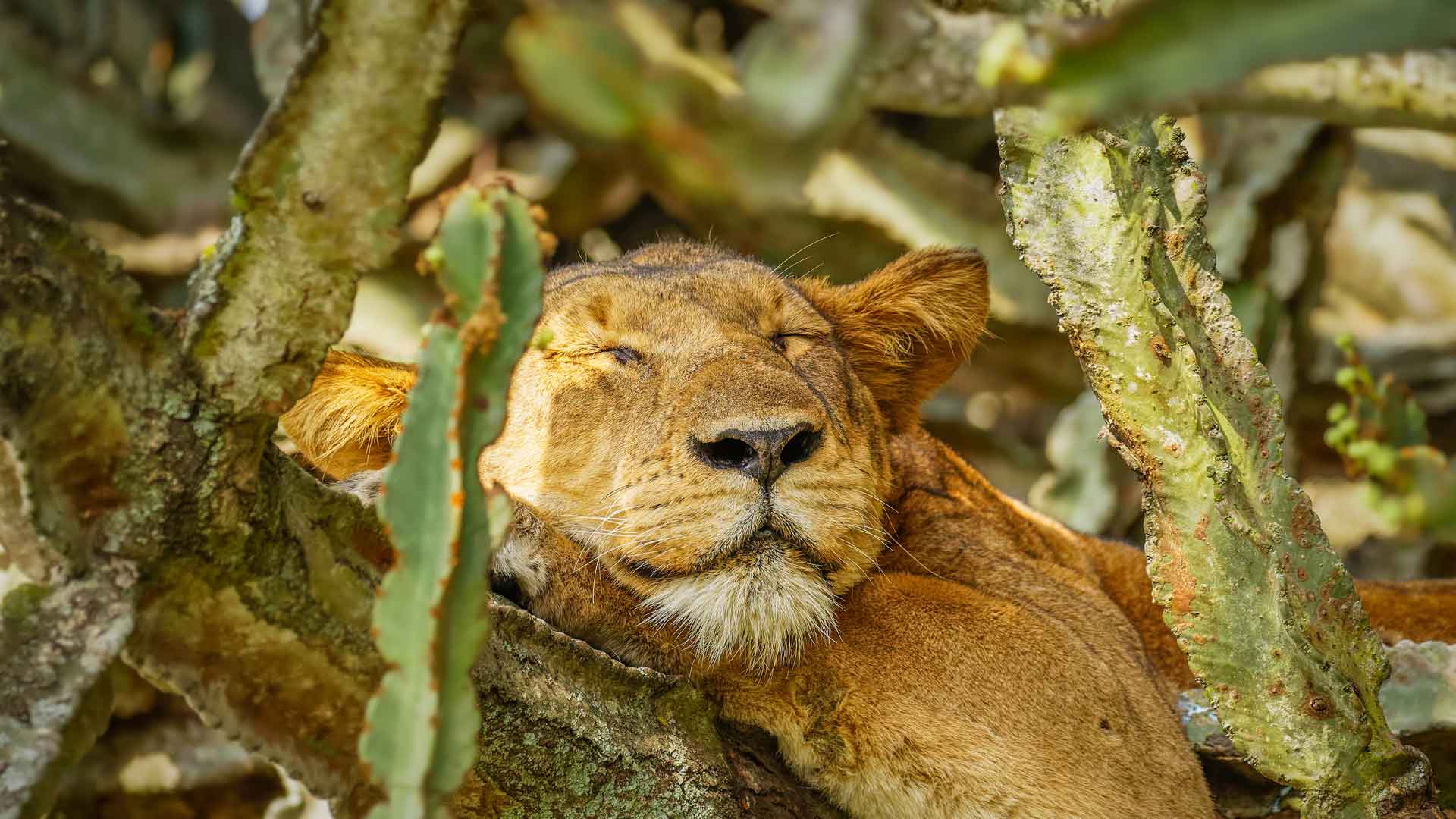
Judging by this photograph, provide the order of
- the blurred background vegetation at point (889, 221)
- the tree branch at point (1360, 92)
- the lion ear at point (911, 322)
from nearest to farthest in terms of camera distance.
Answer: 1. the tree branch at point (1360, 92)
2. the lion ear at point (911, 322)
3. the blurred background vegetation at point (889, 221)

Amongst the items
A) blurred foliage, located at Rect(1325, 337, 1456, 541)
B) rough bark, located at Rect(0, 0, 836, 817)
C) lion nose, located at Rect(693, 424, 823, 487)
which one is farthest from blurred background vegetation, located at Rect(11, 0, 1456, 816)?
rough bark, located at Rect(0, 0, 836, 817)

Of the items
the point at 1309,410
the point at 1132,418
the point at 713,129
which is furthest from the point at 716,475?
the point at 1309,410

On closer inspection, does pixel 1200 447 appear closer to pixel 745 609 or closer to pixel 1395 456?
pixel 745 609

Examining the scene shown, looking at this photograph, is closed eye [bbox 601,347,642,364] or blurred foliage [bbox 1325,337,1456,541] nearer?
blurred foliage [bbox 1325,337,1456,541]

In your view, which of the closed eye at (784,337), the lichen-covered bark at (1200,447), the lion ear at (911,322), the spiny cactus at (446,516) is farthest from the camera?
the lion ear at (911,322)

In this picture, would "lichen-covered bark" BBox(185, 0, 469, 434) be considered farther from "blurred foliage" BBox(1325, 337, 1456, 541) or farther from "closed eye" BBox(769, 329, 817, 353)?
"closed eye" BBox(769, 329, 817, 353)

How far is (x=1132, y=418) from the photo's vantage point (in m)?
2.61

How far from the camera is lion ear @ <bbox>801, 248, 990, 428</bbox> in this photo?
3957 mm

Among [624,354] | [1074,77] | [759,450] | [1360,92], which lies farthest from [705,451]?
[1074,77]

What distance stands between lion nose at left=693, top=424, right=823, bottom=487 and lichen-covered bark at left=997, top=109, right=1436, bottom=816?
0.62 meters

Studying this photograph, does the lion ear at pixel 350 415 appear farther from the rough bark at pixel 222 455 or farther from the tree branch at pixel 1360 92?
the tree branch at pixel 1360 92

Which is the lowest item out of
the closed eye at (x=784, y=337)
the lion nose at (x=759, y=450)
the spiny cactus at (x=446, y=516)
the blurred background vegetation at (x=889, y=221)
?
the blurred background vegetation at (x=889, y=221)

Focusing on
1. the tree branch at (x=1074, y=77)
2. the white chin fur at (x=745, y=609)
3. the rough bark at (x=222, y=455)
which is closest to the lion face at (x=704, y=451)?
the white chin fur at (x=745, y=609)

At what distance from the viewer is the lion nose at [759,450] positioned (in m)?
2.83
